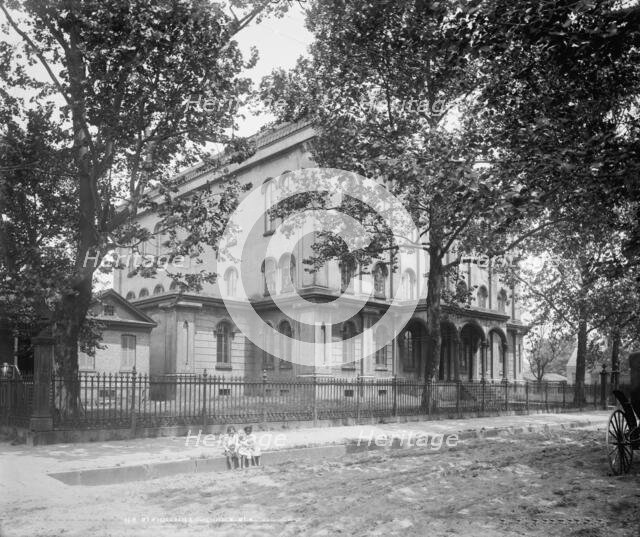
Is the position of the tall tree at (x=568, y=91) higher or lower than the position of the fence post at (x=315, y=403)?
higher

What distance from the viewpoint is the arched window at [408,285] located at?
38781 millimetres

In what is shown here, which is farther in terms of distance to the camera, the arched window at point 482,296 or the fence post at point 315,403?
→ the arched window at point 482,296

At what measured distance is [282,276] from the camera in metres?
37.6

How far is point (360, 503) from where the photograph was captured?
26.6ft

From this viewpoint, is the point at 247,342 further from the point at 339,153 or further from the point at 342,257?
the point at 339,153

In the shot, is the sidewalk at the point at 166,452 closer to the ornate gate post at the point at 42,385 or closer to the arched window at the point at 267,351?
the ornate gate post at the point at 42,385

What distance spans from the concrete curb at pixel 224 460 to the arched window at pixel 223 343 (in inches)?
771

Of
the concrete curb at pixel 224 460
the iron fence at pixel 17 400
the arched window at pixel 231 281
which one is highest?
the arched window at pixel 231 281

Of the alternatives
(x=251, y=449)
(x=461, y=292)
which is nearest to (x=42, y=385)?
(x=251, y=449)

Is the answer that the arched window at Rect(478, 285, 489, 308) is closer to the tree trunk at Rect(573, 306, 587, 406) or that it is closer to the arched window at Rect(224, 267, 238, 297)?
the tree trunk at Rect(573, 306, 587, 406)

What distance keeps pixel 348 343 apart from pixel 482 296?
47.3 feet

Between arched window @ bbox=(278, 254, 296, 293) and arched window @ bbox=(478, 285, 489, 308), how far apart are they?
14.4 meters

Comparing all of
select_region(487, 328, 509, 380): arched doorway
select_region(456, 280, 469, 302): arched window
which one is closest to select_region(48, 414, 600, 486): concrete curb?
select_region(456, 280, 469, 302): arched window

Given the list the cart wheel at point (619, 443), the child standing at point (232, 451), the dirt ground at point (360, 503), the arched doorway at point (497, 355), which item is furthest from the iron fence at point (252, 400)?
the arched doorway at point (497, 355)
